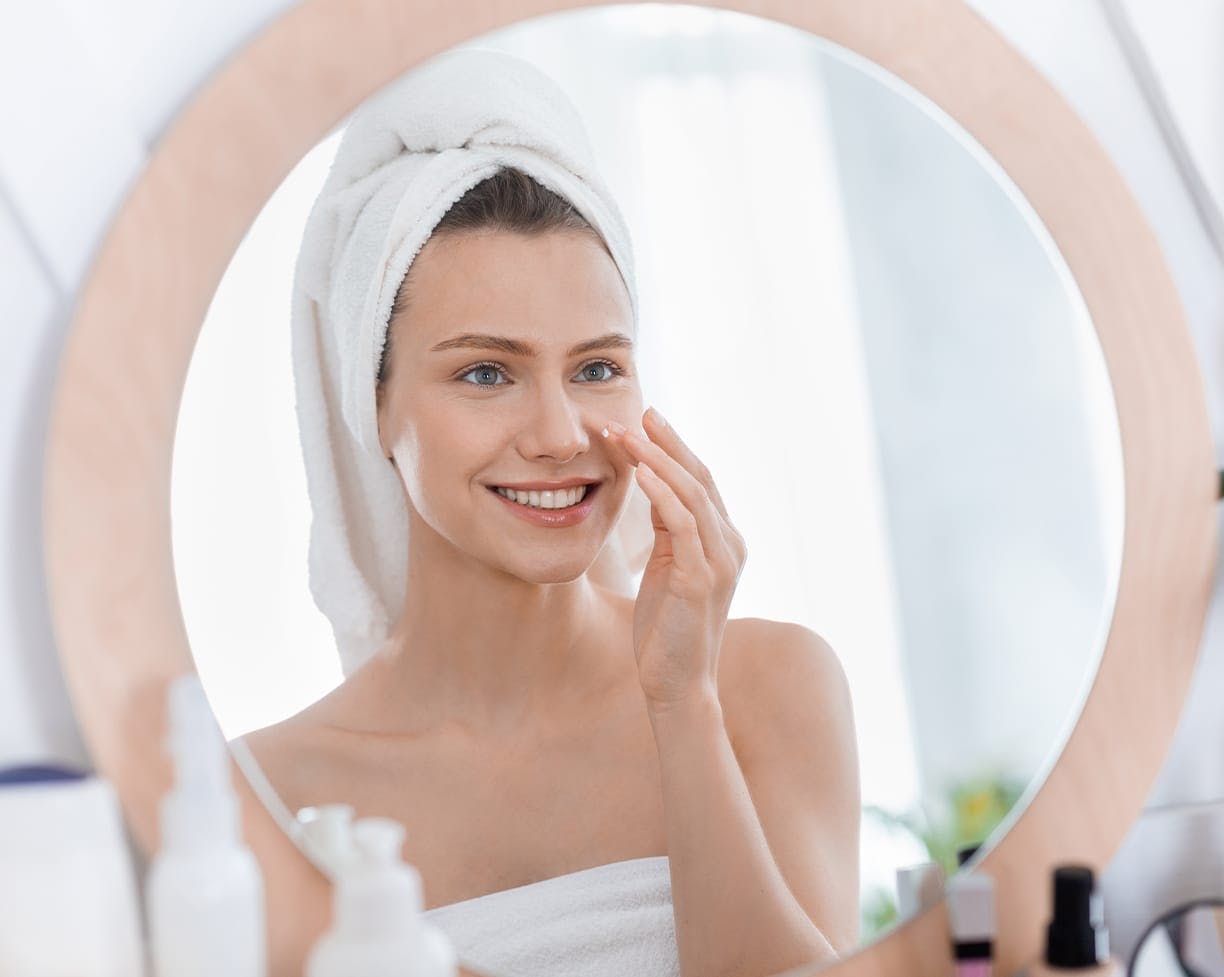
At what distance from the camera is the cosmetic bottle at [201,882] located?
54 centimetres

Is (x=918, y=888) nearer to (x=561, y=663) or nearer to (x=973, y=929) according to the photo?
(x=973, y=929)

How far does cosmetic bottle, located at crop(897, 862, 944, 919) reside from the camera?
0.72 metres

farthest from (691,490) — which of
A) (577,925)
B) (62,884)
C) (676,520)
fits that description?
(62,884)

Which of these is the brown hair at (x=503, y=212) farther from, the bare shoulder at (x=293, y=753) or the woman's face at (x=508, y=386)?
the bare shoulder at (x=293, y=753)

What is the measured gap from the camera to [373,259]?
0.63 meters

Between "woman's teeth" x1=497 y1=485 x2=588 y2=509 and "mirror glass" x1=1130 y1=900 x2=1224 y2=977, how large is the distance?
0.45 meters

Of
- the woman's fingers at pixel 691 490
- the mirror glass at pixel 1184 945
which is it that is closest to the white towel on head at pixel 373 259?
the woman's fingers at pixel 691 490

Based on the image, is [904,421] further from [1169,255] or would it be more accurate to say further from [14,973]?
[14,973]

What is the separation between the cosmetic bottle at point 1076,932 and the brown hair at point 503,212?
1.33 ft

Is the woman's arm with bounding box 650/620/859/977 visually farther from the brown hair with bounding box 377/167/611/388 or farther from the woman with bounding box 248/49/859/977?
the brown hair with bounding box 377/167/611/388

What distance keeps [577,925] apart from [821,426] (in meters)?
0.29

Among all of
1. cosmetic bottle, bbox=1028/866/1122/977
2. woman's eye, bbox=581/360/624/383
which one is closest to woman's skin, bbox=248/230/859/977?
woman's eye, bbox=581/360/624/383

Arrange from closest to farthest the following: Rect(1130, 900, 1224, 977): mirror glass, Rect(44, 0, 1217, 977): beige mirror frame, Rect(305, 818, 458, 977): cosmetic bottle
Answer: Rect(305, 818, 458, 977): cosmetic bottle → Rect(44, 0, 1217, 977): beige mirror frame → Rect(1130, 900, 1224, 977): mirror glass

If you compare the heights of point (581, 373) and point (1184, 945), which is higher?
point (581, 373)
